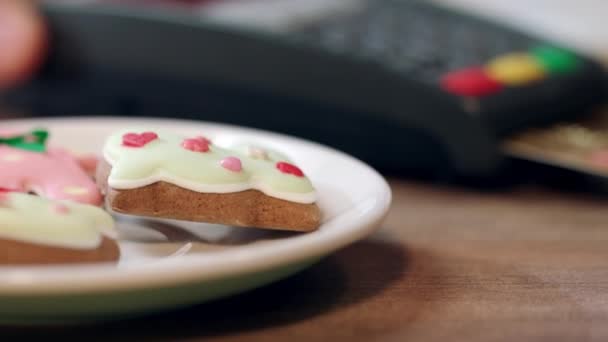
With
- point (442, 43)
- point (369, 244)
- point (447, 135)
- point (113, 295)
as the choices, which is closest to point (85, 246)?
point (113, 295)

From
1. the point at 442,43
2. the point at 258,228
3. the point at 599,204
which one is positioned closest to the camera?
the point at 258,228

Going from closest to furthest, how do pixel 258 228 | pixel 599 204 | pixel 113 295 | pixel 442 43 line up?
pixel 113 295, pixel 258 228, pixel 599 204, pixel 442 43

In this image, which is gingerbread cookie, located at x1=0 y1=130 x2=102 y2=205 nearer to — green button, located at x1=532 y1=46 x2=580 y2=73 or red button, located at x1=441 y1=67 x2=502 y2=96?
red button, located at x1=441 y1=67 x2=502 y2=96

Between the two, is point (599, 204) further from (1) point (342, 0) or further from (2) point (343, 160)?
(1) point (342, 0)

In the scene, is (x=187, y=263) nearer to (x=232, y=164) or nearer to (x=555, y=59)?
(x=232, y=164)

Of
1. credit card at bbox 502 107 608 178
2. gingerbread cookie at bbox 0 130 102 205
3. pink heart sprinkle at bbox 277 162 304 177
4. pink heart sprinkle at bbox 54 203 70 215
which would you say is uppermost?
pink heart sprinkle at bbox 54 203 70 215

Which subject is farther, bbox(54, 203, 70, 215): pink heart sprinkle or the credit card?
the credit card

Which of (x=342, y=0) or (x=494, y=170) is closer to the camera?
(x=494, y=170)

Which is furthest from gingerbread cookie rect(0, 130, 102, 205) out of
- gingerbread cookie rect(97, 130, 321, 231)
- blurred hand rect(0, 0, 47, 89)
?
blurred hand rect(0, 0, 47, 89)

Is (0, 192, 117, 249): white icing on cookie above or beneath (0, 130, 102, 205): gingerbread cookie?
above
